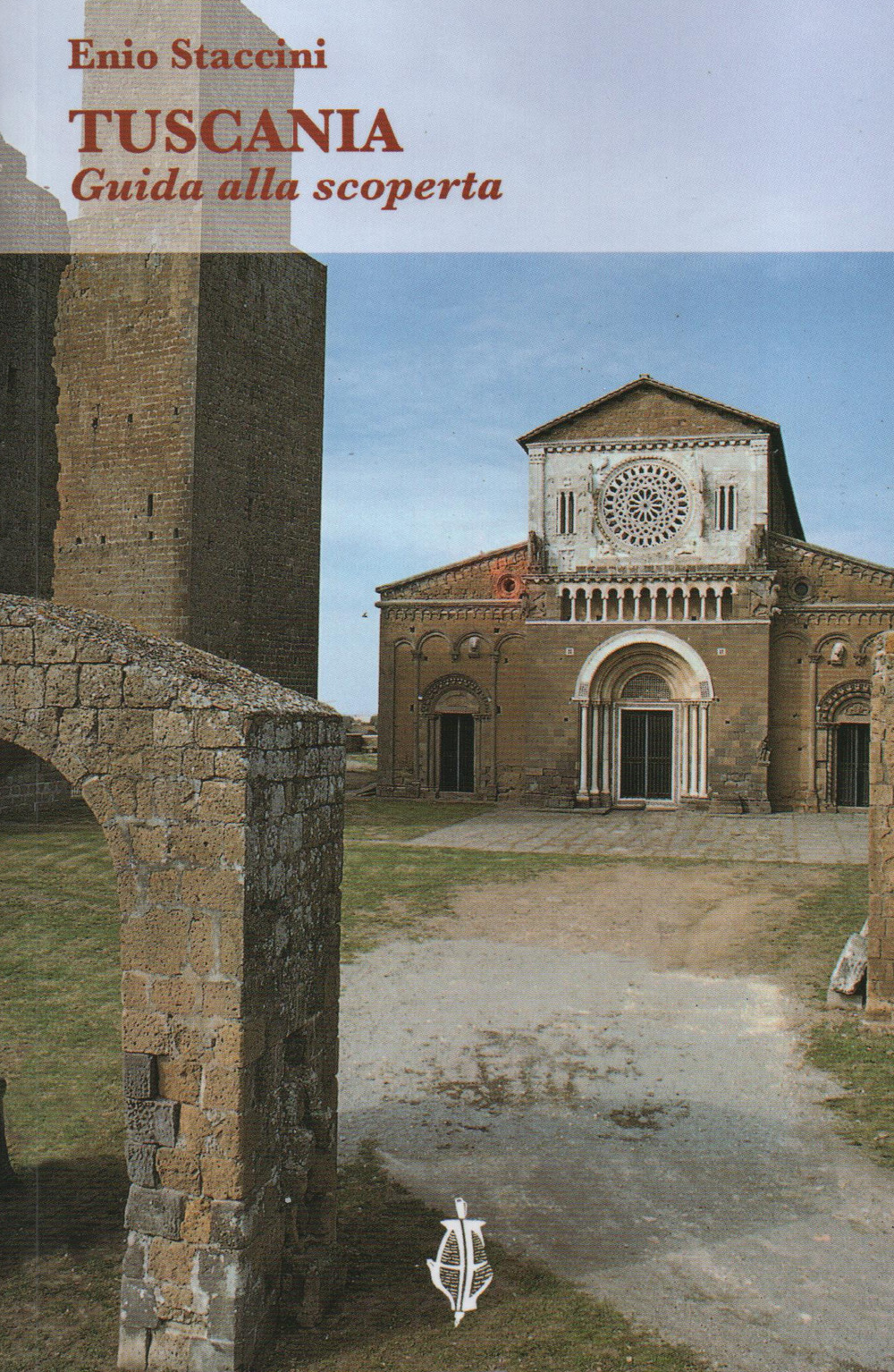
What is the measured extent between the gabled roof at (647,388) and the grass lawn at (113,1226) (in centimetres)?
1652

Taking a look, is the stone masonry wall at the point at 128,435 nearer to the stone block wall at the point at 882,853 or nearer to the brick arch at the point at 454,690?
the brick arch at the point at 454,690

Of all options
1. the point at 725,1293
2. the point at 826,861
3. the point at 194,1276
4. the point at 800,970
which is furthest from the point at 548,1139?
the point at 826,861

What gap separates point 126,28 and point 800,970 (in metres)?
20.7

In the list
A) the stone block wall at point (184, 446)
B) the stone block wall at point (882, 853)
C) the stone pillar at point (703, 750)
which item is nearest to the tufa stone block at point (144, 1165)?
the stone block wall at point (882, 853)

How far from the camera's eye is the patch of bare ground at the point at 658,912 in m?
10.7

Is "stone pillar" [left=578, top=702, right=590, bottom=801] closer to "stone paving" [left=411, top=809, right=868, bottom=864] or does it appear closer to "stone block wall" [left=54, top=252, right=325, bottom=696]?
"stone paving" [left=411, top=809, right=868, bottom=864]

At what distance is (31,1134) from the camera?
605 centimetres

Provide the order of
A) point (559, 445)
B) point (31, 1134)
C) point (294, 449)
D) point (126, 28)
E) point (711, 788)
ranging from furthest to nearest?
1. point (559, 445)
2. point (711, 788)
3. point (294, 449)
4. point (126, 28)
5. point (31, 1134)

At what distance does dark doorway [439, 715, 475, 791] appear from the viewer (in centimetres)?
2702

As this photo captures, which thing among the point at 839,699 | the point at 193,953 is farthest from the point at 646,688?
the point at 193,953

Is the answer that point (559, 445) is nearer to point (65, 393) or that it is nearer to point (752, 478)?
point (752, 478)

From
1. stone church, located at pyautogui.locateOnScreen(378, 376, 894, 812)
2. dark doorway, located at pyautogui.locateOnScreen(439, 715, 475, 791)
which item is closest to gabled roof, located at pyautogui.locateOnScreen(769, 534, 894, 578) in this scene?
stone church, located at pyautogui.locateOnScreen(378, 376, 894, 812)

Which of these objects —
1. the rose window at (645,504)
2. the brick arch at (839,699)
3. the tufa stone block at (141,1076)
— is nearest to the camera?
the tufa stone block at (141,1076)

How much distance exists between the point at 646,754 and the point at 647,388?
9.36m
